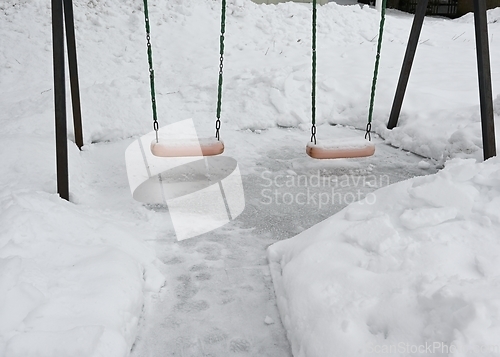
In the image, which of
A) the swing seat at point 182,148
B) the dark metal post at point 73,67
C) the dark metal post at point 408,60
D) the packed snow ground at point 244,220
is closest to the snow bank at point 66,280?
the packed snow ground at point 244,220

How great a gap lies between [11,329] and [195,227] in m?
1.42

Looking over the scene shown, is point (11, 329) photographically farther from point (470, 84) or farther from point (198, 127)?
point (470, 84)

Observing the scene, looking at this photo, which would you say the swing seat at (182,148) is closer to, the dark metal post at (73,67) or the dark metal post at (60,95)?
the dark metal post at (60,95)

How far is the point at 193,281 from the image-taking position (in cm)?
254

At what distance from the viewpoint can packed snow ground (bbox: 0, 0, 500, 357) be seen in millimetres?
1880

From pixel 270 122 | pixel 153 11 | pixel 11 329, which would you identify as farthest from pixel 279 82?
pixel 11 329

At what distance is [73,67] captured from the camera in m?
4.05

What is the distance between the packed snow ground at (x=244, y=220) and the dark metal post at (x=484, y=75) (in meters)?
0.32

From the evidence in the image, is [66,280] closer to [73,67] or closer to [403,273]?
[403,273]

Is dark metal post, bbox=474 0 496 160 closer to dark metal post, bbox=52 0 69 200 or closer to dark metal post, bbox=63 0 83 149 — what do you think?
dark metal post, bbox=52 0 69 200

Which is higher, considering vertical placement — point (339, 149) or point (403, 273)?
point (339, 149)

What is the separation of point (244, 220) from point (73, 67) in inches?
80.9

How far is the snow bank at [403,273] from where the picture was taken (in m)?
1.66

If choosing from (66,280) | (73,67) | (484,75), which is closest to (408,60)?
(484,75)
